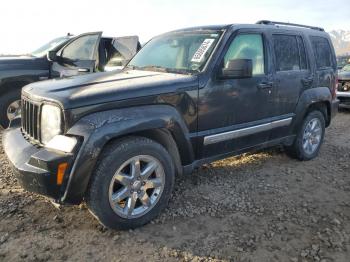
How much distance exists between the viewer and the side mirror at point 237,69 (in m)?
3.63

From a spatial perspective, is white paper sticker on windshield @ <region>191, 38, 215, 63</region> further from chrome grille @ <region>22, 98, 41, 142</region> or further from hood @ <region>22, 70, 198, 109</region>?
chrome grille @ <region>22, 98, 41, 142</region>

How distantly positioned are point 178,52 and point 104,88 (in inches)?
50.9

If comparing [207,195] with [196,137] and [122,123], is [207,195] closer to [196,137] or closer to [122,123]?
[196,137]

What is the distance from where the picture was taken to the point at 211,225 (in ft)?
11.1

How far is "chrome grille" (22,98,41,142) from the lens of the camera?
3.24m

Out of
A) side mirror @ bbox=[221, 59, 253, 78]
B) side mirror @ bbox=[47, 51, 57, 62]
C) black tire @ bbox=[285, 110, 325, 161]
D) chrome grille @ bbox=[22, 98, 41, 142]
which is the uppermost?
side mirror @ bbox=[221, 59, 253, 78]

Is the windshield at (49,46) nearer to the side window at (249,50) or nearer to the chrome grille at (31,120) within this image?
the chrome grille at (31,120)

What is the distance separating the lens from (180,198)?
3.92 m

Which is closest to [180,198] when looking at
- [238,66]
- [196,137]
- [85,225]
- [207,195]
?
[207,195]

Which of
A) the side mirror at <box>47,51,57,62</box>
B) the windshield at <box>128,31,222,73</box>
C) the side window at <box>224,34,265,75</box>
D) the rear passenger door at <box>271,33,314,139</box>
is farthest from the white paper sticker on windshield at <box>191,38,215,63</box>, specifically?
the side mirror at <box>47,51,57,62</box>

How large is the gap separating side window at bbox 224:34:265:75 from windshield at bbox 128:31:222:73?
219 millimetres

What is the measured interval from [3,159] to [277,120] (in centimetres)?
385

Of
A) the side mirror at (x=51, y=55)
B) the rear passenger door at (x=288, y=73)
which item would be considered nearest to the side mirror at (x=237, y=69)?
the rear passenger door at (x=288, y=73)

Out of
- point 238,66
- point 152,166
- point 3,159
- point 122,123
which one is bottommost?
point 3,159
